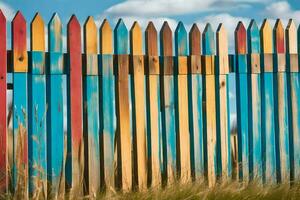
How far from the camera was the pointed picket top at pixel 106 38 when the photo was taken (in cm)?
564

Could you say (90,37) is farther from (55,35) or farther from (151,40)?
(151,40)

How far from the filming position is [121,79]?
5.68 meters

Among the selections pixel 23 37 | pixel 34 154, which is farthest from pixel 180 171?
pixel 23 37

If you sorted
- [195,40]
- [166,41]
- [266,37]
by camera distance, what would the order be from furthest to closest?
[266,37]
[195,40]
[166,41]

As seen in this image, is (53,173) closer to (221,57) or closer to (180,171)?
(180,171)

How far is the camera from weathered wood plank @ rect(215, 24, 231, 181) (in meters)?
6.18

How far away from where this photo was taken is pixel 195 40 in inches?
240

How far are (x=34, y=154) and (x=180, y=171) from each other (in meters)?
1.58

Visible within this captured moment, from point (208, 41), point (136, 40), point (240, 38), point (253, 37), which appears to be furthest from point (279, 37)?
point (136, 40)

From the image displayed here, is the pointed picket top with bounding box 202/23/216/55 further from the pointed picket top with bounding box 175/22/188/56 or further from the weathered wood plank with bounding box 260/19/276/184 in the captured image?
the weathered wood plank with bounding box 260/19/276/184

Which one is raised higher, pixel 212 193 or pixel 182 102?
pixel 182 102

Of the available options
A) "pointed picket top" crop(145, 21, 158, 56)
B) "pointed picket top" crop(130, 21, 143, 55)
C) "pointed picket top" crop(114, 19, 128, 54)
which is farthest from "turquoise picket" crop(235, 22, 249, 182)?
"pointed picket top" crop(114, 19, 128, 54)

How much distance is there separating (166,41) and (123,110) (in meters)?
0.89

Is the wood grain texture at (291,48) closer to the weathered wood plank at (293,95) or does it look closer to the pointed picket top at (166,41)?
the weathered wood plank at (293,95)
